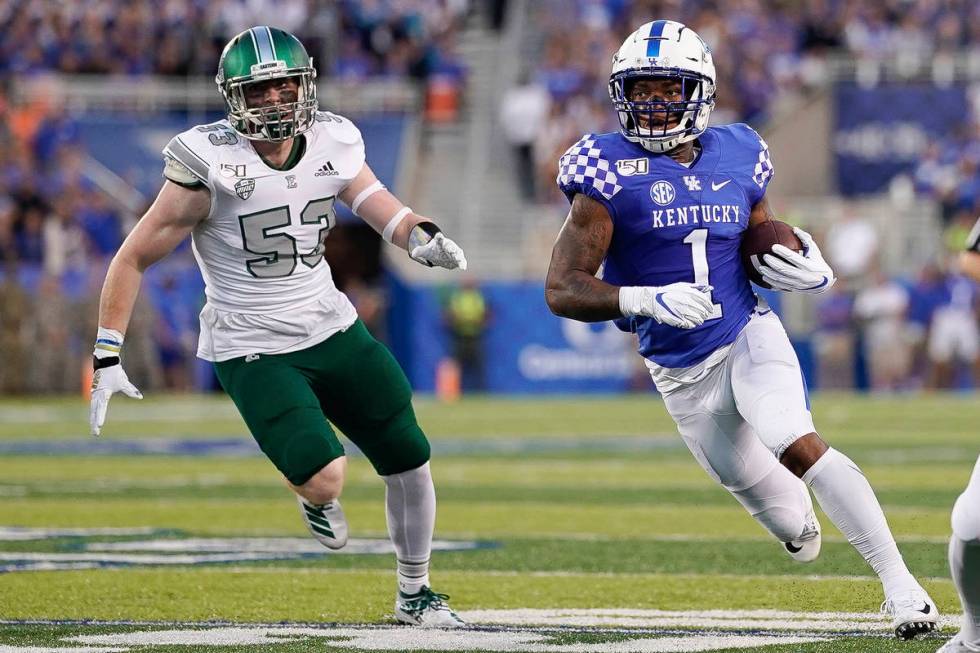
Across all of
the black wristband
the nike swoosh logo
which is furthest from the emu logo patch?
the nike swoosh logo

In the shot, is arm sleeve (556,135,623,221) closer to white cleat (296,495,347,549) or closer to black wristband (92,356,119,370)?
white cleat (296,495,347,549)

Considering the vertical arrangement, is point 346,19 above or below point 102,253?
above

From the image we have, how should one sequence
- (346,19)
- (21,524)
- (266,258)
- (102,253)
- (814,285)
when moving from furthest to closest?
(346,19)
(102,253)
(21,524)
(266,258)
(814,285)

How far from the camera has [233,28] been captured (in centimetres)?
2161

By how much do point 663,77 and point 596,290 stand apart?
0.70 meters

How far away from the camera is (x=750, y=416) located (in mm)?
5098

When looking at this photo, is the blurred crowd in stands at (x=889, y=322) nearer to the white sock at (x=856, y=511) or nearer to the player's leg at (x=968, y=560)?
the white sock at (x=856, y=511)

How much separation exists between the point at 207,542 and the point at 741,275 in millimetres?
3114

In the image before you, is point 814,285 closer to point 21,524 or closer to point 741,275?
point 741,275

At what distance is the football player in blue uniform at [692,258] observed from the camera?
518 centimetres

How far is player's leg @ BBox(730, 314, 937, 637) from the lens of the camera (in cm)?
474

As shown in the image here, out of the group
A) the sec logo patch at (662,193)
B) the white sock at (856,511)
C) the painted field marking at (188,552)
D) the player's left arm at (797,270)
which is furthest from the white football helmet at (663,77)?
the painted field marking at (188,552)

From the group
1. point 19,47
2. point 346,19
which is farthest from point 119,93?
point 346,19

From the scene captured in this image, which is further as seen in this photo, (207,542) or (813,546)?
(207,542)
